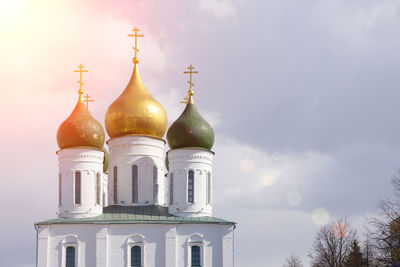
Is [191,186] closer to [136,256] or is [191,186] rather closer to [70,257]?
[136,256]

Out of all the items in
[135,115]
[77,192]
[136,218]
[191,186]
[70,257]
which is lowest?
[70,257]

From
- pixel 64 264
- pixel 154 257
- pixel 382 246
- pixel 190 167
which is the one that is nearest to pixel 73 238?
pixel 64 264

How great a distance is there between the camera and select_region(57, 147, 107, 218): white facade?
43.0 metres

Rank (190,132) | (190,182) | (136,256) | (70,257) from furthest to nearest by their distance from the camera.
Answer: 1. (190,132)
2. (190,182)
3. (136,256)
4. (70,257)

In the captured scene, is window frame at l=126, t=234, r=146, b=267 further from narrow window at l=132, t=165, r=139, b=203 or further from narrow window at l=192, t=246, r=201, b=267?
narrow window at l=132, t=165, r=139, b=203

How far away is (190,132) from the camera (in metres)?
44.8

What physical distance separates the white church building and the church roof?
0.05 m

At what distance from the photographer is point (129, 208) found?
44.0 m

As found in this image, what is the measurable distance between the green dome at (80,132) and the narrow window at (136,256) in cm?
551

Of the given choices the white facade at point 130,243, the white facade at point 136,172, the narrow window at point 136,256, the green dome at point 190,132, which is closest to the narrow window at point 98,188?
the white facade at point 136,172

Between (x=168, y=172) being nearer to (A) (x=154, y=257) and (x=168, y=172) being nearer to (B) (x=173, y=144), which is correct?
(B) (x=173, y=144)

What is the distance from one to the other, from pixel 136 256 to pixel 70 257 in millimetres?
3024

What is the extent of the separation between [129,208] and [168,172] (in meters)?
2.82

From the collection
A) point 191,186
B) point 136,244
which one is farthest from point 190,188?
point 136,244
